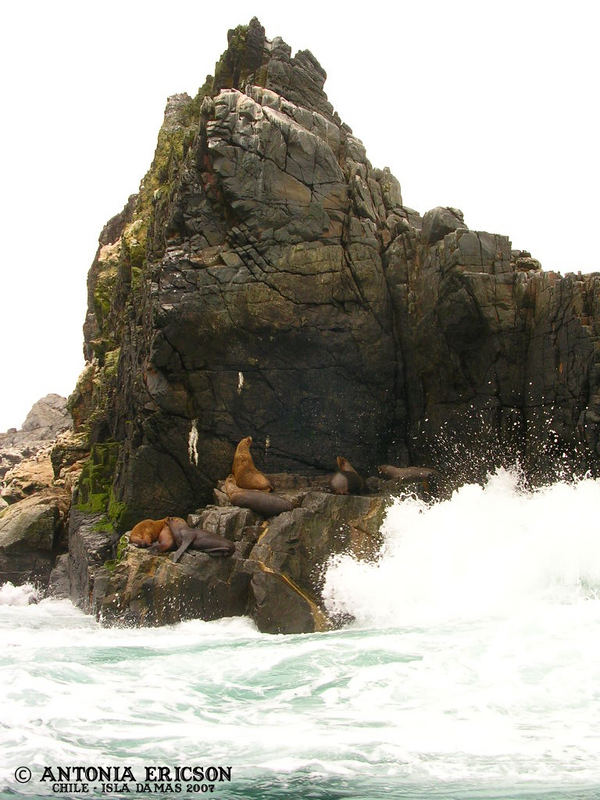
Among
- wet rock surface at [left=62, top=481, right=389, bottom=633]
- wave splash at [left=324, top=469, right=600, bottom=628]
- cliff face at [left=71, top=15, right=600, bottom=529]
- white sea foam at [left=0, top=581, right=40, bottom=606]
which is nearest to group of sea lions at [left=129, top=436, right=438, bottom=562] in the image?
wet rock surface at [left=62, top=481, right=389, bottom=633]

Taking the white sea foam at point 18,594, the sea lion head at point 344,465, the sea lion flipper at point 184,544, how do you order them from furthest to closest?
the white sea foam at point 18,594, the sea lion head at point 344,465, the sea lion flipper at point 184,544

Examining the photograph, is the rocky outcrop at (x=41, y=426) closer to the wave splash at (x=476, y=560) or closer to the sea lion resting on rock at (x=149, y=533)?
the sea lion resting on rock at (x=149, y=533)

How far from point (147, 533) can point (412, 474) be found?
562 cm

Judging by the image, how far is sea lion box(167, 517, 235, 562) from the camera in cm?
1434

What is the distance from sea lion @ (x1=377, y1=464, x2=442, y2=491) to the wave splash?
2.41ft

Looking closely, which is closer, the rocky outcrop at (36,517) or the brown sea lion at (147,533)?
the brown sea lion at (147,533)

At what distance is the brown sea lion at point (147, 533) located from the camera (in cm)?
1534

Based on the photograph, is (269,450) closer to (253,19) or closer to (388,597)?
(388,597)

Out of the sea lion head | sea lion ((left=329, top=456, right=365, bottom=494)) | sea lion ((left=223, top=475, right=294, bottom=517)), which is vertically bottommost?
sea lion ((left=223, top=475, right=294, bottom=517))

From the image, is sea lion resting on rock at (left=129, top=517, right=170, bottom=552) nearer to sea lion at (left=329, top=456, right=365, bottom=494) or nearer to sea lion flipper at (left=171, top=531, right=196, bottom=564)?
sea lion flipper at (left=171, top=531, right=196, bottom=564)

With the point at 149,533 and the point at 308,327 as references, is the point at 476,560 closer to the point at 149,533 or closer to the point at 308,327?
the point at 149,533

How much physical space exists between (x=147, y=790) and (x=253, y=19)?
65.6 feet

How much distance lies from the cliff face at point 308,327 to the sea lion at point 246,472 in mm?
452

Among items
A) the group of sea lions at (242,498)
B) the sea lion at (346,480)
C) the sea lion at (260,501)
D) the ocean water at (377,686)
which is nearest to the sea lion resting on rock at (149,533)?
the group of sea lions at (242,498)
